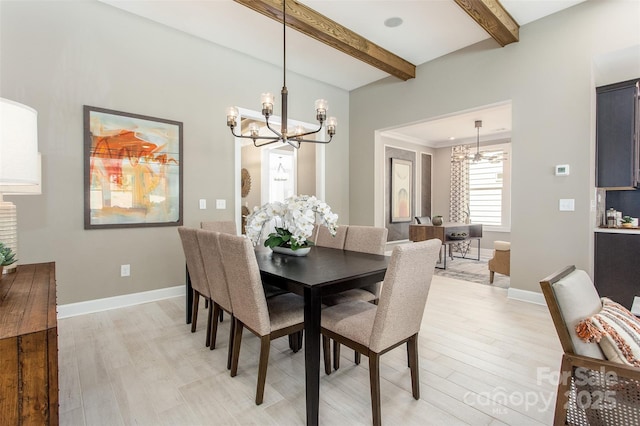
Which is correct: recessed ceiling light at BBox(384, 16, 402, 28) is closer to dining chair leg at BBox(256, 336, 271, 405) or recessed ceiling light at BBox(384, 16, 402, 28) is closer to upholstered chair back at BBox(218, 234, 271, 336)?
upholstered chair back at BBox(218, 234, 271, 336)

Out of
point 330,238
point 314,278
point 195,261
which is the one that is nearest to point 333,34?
point 330,238

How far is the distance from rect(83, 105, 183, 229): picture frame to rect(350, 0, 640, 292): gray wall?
11.7ft

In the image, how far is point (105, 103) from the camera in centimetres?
319

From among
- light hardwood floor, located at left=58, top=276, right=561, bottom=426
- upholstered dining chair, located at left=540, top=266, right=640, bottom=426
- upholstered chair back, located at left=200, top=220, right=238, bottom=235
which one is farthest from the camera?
upholstered chair back, located at left=200, top=220, right=238, bottom=235

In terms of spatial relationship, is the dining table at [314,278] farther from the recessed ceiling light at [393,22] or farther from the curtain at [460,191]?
the curtain at [460,191]

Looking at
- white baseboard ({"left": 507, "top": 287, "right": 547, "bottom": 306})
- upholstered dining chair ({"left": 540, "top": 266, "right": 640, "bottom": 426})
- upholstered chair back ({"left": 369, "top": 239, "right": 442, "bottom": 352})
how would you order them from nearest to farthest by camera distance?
upholstered dining chair ({"left": 540, "top": 266, "right": 640, "bottom": 426}) < upholstered chair back ({"left": 369, "top": 239, "right": 442, "bottom": 352}) < white baseboard ({"left": 507, "top": 287, "right": 547, "bottom": 306})

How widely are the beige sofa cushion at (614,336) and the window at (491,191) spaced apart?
20.4 ft

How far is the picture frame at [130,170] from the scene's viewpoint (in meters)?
3.12

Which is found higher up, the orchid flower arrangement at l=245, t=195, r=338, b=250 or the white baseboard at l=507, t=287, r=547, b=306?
the orchid flower arrangement at l=245, t=195, r=338, b=250

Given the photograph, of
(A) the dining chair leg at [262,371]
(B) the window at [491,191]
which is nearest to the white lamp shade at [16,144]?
(A) the dining chair leg at [262,371]

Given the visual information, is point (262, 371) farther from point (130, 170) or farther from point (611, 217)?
point (611, 217)

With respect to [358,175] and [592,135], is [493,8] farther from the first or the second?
[358,175]

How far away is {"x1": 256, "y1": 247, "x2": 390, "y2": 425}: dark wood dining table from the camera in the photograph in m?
1.52

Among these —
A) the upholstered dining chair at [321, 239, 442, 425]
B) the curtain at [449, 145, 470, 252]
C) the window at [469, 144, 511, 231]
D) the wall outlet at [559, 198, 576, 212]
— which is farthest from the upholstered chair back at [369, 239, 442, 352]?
Answer: the curtain at [449, 145, 470, 252]
